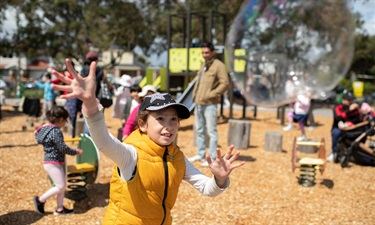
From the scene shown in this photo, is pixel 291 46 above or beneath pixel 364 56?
beneath

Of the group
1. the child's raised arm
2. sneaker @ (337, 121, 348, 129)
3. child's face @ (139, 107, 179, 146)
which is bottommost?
sneaker @ (337, 121, 348, 129)

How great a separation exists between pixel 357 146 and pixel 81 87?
6.64 m

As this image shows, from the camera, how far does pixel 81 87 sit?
185 centimetres

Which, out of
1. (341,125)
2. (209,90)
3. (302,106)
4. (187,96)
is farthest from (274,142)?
(187,96)

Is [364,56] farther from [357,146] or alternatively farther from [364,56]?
[357,146]

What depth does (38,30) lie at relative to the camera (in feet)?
89.4

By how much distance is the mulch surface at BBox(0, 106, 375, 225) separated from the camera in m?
4.45

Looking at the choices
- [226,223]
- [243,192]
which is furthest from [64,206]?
[243,192]

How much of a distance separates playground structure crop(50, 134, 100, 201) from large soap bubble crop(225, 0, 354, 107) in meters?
5.64

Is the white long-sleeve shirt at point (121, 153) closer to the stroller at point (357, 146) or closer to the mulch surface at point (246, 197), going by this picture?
the mulch surface at point (246, 197)

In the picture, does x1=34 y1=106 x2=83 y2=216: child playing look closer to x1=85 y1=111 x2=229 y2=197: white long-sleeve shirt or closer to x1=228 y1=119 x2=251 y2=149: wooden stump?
x1=85 y1=111 x2=229 y2=197: white long-sleeve shirt

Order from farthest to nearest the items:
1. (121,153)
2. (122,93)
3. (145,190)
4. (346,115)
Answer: (122,93) < (346,115) < (145,190) < (121,153)

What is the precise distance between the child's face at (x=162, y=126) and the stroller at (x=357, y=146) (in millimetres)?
5744

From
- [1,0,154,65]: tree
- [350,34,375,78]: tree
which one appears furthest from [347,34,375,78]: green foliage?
[1,0,154,65]: tree
